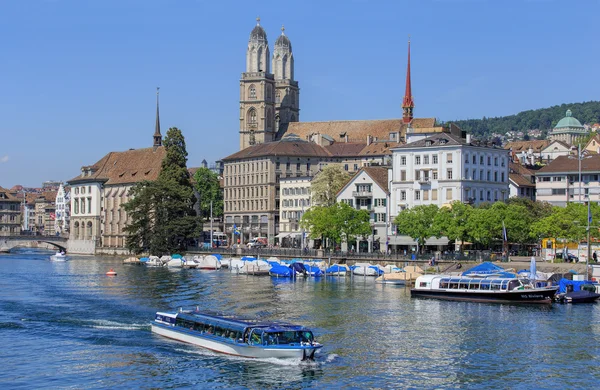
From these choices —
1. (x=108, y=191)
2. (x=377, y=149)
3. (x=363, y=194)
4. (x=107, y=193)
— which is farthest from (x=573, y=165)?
(x=107, y=193)

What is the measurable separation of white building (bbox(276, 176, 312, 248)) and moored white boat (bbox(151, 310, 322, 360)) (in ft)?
323

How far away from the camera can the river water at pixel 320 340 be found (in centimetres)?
4522

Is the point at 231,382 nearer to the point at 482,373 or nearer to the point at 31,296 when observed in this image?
the point at 482,373

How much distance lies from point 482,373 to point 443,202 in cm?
7509

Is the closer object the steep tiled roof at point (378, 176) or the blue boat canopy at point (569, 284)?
the blue boat canopy at point (569, 284)

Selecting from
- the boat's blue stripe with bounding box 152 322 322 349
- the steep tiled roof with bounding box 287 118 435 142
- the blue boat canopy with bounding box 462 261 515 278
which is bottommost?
the boat's blue stripe with bounding box 152 322 322 349

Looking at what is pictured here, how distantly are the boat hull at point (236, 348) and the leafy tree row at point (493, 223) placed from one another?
5474 cm

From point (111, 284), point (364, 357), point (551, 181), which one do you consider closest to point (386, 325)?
point (364, 357)

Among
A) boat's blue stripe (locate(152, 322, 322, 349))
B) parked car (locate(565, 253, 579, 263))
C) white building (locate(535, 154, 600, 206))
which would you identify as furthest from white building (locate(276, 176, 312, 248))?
boat's blue stripe (locate(152, 322, 322, 349))

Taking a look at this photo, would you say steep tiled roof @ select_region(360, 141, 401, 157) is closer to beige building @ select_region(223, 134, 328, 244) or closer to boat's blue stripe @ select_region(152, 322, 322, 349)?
beige building @ select_region(223, 134, 328, 244)

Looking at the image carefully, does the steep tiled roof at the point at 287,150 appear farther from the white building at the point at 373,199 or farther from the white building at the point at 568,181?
the white building at the point at 568,181

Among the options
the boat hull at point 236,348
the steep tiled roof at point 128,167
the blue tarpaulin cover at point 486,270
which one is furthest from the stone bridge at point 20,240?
the boat hull at point 236,348

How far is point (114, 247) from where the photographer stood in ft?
582

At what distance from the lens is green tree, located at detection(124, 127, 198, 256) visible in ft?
470
